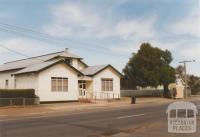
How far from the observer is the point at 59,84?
38.7 metres

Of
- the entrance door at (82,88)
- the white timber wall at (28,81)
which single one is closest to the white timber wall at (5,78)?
the white timber wall at (28,81)

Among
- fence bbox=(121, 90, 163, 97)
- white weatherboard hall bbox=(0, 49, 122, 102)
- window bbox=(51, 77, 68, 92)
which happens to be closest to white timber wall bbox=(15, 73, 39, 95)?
white weatherboard hall bbox=(0, 49, 122, 102)

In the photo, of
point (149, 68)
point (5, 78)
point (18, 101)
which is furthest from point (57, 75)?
point (149, 68)

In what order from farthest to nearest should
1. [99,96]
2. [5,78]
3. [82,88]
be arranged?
[5,78], [99,96], [82,88]

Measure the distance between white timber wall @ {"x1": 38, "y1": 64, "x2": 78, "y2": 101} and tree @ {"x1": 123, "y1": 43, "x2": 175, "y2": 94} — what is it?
18490 millimetres

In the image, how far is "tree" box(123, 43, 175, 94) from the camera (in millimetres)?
56156

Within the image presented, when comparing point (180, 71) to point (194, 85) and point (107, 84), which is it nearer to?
point (194, 85)

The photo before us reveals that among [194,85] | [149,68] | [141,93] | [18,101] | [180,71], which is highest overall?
[180,71]

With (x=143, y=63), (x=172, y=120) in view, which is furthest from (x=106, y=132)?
(x=143, y=63)

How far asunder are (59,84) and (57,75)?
1.02 meters

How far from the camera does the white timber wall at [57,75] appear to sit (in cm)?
3700

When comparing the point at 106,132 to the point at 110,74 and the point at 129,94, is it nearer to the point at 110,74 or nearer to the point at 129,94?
the point at 110,74

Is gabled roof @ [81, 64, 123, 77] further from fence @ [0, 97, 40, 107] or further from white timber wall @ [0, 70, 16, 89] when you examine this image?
fence @ [0, 97, 40, 107]

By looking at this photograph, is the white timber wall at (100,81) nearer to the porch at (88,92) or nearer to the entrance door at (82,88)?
the porch at (88,92)
